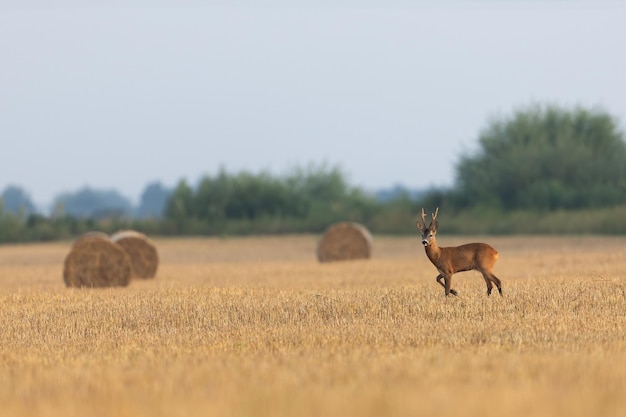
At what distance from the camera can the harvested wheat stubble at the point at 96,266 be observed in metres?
21.1

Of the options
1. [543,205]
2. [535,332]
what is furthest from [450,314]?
[543,205]

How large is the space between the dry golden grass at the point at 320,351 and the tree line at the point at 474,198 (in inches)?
1007

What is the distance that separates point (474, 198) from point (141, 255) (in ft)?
83.3

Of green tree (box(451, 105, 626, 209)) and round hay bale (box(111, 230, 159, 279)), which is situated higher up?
green tree (box(451, 105, 626, 209))

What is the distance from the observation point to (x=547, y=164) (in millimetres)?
46562

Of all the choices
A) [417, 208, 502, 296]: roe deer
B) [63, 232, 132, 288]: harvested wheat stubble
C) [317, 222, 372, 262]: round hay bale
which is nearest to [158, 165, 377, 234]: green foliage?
[317, 222, 372, 262]: round hay bale

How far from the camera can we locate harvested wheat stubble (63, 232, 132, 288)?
21.1 metres

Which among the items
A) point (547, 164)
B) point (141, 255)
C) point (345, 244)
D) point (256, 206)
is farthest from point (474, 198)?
point (141, 255)

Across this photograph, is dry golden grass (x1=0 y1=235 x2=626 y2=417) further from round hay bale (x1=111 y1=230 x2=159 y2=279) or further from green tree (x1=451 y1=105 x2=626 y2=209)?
green tree (x1=451 y1=105 x2=626 y2=209)

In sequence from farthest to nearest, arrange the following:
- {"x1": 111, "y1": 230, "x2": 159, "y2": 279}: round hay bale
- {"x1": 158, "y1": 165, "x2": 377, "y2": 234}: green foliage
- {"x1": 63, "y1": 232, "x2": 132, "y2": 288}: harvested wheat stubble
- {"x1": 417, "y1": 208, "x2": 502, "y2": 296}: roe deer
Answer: {"x1": 158, "y1": 165, "x2": 377, "y2": 234}: green foliage, {"x1": 111, "y1": 230, "x2": 159, "y2": 279}: round hay bale, {"x1": 63, "y1": 232, "x2": 132, "y2": 288}: harvested wheat stubble, {"x1": 417, "y1": 208, "x2": 502, "y2": 296}: roe deer

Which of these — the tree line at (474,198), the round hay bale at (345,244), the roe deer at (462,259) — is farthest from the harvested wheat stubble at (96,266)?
the tree line at (474,198)

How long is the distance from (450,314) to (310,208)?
38528 mm

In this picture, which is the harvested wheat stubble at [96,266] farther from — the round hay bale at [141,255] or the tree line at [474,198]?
the tree line at [474,198]

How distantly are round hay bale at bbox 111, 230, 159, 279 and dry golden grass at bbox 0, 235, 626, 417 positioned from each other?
822 centimetres
